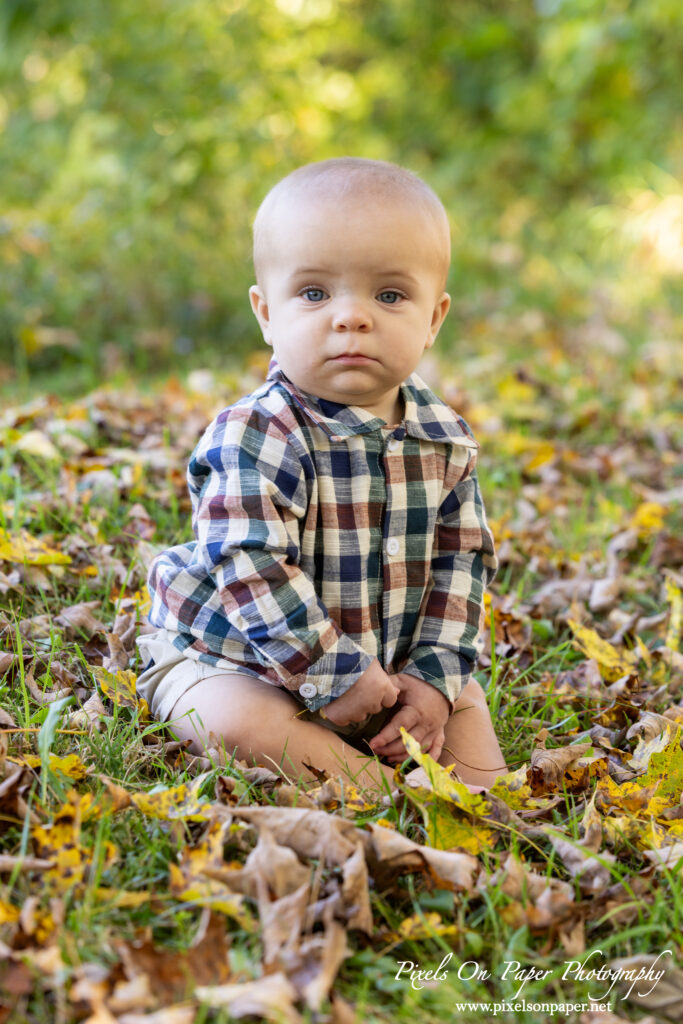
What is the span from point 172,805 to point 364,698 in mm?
459

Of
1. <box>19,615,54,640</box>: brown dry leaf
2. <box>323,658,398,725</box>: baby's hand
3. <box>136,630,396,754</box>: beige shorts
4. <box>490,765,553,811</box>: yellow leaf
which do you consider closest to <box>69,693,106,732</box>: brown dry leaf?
<box>136,630,396,754</box>: beige shorts

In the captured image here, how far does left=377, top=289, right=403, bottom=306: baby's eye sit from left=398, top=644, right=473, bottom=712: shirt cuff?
74cm

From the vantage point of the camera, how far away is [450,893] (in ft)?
5.03

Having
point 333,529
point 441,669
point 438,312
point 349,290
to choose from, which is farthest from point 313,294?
point 441,669

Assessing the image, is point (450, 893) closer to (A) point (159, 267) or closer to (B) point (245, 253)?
(A) point (159, 267)

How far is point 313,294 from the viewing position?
6.29 ft

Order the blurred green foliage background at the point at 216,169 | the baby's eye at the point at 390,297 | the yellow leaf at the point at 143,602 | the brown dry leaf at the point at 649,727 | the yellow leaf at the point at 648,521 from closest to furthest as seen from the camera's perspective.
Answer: the baby's eye at the point at 390,297 → the brown dry leaf at the point at 649,727 → the yellow leaf at the point at 143,602 → the yellow leaf at the point at 648,521 → the blurred green foliage background at the point at 216,169

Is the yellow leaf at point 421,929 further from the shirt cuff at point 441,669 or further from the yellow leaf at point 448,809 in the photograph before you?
the shirt cuff at point 441,669

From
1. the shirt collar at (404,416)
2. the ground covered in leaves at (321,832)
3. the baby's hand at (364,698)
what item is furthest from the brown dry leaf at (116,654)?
the shirt collar at (404,416)

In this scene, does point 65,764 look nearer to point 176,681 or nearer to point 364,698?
point 176,681

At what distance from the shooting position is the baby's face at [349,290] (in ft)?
6.07

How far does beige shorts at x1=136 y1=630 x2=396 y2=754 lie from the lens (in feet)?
6.52

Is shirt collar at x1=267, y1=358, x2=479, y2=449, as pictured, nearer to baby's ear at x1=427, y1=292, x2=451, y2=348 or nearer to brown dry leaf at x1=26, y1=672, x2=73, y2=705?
baby's ear at x1=427, y1=292, x2=451, y2=348

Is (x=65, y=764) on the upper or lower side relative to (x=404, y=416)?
lower
